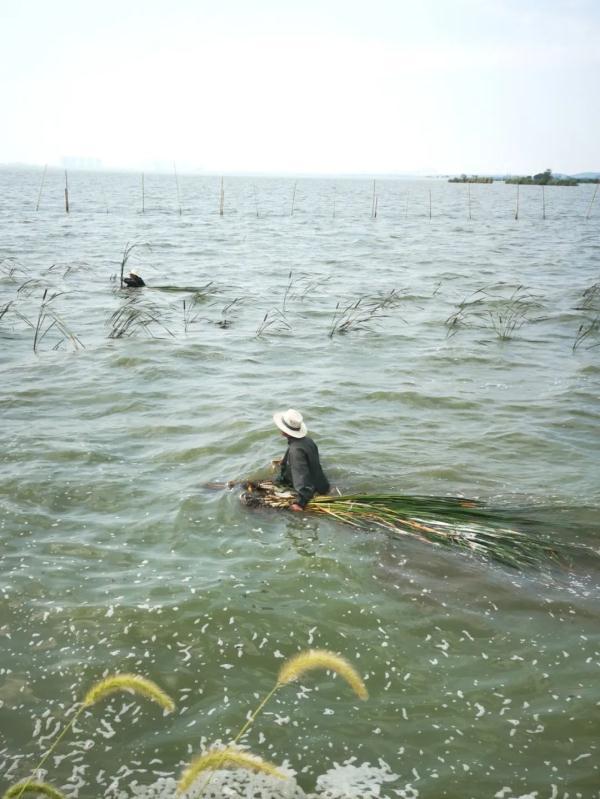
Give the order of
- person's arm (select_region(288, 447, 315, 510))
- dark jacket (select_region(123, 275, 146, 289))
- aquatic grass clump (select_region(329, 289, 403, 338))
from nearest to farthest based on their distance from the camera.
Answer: person's arm (select_region(288, 447, 315, 510)) → aquatic grass clump (select_region(329, 289, 403, 338)) → dark jacket (select_region(123, 275, 146, 289))

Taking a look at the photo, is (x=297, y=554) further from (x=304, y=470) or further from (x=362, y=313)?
(x=362, y=313)

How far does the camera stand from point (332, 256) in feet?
96.5

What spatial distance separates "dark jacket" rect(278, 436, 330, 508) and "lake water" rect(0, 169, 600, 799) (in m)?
0.36

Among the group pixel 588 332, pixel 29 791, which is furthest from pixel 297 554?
pixel 588 332

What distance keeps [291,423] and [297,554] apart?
1.51 m

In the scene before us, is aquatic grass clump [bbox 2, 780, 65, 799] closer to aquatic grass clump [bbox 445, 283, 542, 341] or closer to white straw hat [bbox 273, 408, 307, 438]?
white straw hat [bbox 273, 408, 307, 438]

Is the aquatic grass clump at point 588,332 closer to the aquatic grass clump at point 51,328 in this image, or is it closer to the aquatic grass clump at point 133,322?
the aquatic grass clump at point 133,322

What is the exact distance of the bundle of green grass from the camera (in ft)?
21.6

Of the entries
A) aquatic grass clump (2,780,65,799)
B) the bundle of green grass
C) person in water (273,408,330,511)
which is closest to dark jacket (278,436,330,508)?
person in water (273,408,330,511)

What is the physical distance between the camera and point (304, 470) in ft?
24.6

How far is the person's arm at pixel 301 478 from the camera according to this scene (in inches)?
293

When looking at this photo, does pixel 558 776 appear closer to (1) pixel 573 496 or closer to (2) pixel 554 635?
(2) pixel 554 635

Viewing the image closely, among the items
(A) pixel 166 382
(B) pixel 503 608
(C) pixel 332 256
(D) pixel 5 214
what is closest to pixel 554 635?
(B) pixel 503 608

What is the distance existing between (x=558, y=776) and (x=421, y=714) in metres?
0.94
